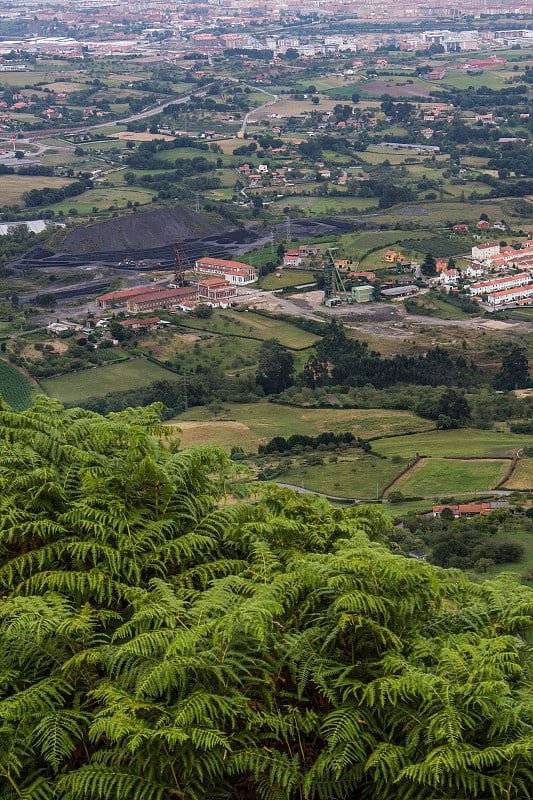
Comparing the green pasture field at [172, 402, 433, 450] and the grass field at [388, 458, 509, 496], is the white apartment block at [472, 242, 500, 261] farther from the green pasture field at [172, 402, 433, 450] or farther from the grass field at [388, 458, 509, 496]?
the grass field at [388, 458, 509, 496]

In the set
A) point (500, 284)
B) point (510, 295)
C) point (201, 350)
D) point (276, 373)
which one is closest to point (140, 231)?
point (500, 284)

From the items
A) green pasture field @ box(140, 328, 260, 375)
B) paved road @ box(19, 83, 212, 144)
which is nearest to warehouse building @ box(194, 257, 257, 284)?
green pasture field @ box(140, 328, 260, 375)

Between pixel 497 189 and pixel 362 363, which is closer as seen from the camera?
pixel 362 363

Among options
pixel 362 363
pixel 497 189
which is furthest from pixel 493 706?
pixel 497 189

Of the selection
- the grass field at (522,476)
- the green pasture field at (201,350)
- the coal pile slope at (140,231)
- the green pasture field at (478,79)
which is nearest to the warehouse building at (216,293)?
the green pasture field at (201,350)

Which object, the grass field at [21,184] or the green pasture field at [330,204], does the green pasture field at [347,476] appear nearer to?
the green pasture field at [330,204]

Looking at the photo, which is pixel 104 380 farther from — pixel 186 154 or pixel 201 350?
pixel 186 154

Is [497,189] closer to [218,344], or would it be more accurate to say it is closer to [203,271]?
[203,271]
